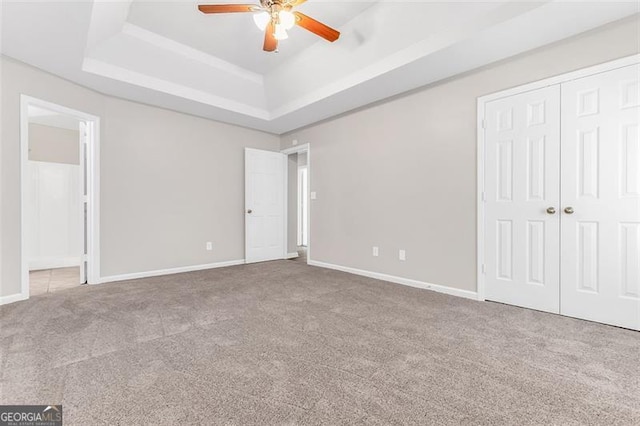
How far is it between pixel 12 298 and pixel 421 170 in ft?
15.3

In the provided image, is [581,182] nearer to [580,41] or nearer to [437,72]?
[580,41]

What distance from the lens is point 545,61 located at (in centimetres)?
272

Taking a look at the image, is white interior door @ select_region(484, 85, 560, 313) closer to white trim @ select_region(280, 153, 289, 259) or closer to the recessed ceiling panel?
the recessed ceiling panel

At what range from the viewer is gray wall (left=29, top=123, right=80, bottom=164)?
506cm

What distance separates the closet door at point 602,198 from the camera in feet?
7.66

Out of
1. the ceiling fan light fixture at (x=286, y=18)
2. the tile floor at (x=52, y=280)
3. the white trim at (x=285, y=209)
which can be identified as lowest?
the tile floor at (x=52, y=280)

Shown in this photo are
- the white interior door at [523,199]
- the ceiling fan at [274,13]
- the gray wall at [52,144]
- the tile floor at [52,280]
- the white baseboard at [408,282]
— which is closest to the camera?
the ceiling fan at [274,13]

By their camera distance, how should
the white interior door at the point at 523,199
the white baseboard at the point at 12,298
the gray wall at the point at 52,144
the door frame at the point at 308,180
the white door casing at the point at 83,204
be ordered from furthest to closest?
the door frame at the point at 308,180 → the gray wall at the point at 52,144 → the white door casing at the point at 83,204 → the white baseboard at the point at 12,298 → the white interior door at the point at 523,199

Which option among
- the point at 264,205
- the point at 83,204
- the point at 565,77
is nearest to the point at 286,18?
the point at 565,77

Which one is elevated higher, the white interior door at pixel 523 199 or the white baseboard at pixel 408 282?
the white interior door at pixel 523 199

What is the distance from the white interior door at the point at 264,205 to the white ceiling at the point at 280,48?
42.6 inches

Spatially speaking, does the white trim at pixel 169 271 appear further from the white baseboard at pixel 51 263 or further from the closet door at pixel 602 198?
the closet door at pixel 602 198

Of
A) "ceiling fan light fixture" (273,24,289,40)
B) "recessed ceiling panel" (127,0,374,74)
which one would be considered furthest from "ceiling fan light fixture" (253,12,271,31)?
"recessed ceiling panel" (127,0,374,74)

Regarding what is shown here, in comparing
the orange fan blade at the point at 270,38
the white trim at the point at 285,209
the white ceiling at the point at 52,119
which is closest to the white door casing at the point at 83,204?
the white ceiling at the point at 52,119
